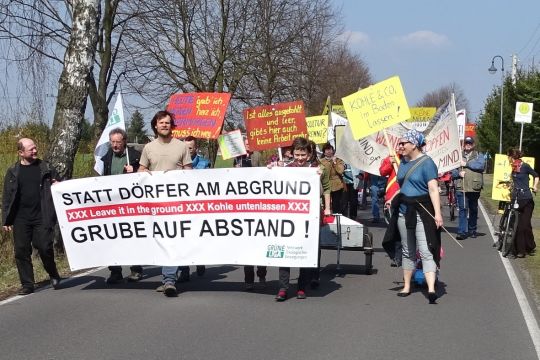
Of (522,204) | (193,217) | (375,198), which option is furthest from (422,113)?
(193,217)

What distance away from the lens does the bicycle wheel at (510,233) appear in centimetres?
1323

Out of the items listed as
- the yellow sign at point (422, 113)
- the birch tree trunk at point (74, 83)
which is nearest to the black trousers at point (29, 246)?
the birch tree trunk at point (74, 83)

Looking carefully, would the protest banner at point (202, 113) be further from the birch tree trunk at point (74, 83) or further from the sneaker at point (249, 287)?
the sneaker at point (249, 287)

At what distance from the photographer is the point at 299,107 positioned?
14.2 meters

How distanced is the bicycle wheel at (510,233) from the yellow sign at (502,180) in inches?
28.9

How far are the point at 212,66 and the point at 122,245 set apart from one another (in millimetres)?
23498

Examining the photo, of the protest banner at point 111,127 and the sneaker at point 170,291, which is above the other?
the protest banner at point 111,127

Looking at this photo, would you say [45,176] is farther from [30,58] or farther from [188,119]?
[188,119]

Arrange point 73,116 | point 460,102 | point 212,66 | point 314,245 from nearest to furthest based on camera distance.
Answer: point 314,245, point 73,116, point 212,66, point 460,102

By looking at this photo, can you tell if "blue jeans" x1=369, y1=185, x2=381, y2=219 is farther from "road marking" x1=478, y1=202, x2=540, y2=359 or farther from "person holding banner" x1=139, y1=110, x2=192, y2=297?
"person holding banner" x1=139, y1=110, x2=192, y2=297

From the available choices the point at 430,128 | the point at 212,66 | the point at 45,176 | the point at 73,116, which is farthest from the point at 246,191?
the point at 212,66

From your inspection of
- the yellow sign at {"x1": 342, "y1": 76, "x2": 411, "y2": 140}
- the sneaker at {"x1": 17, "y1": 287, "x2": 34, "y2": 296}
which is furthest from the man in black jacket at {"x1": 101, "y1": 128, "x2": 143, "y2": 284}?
the yellow sign at {"x1": 342, "y1": 76, "x2": 411, "y2": 140}

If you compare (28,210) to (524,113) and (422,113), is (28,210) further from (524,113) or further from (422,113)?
(422,113)

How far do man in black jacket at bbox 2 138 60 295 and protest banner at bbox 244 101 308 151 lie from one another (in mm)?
5320
